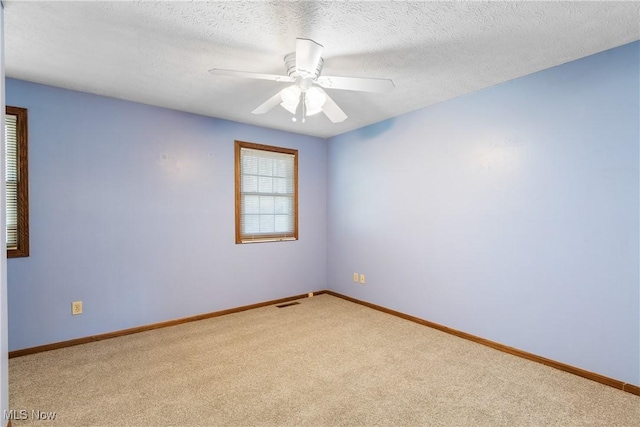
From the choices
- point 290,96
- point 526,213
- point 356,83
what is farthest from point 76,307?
point 526,213

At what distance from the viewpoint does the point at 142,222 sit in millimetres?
3318

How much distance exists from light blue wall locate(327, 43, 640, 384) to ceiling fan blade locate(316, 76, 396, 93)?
4.57 ft

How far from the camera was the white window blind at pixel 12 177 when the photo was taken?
2666 mm

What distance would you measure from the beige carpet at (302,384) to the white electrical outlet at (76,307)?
Answer: 12.4 inches

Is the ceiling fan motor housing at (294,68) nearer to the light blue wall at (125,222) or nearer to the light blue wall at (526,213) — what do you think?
the light blue wall at (526,213)

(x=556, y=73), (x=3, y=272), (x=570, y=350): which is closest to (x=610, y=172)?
(x=556, y=73)

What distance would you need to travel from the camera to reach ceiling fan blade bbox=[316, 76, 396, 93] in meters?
2.05

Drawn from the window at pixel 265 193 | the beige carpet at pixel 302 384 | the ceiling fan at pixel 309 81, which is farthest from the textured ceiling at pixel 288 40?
the beige carpet at pixel 302 384

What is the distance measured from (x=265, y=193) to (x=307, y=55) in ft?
8.56

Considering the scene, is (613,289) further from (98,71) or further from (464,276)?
(98,71)

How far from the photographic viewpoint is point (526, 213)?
8.80 ft

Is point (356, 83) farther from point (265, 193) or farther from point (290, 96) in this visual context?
point (265, 193)

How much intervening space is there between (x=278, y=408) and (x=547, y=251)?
233 cm

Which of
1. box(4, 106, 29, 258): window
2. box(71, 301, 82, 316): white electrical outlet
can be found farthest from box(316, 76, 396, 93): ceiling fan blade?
box(71, 301, 82, 316): white electrical outlet
